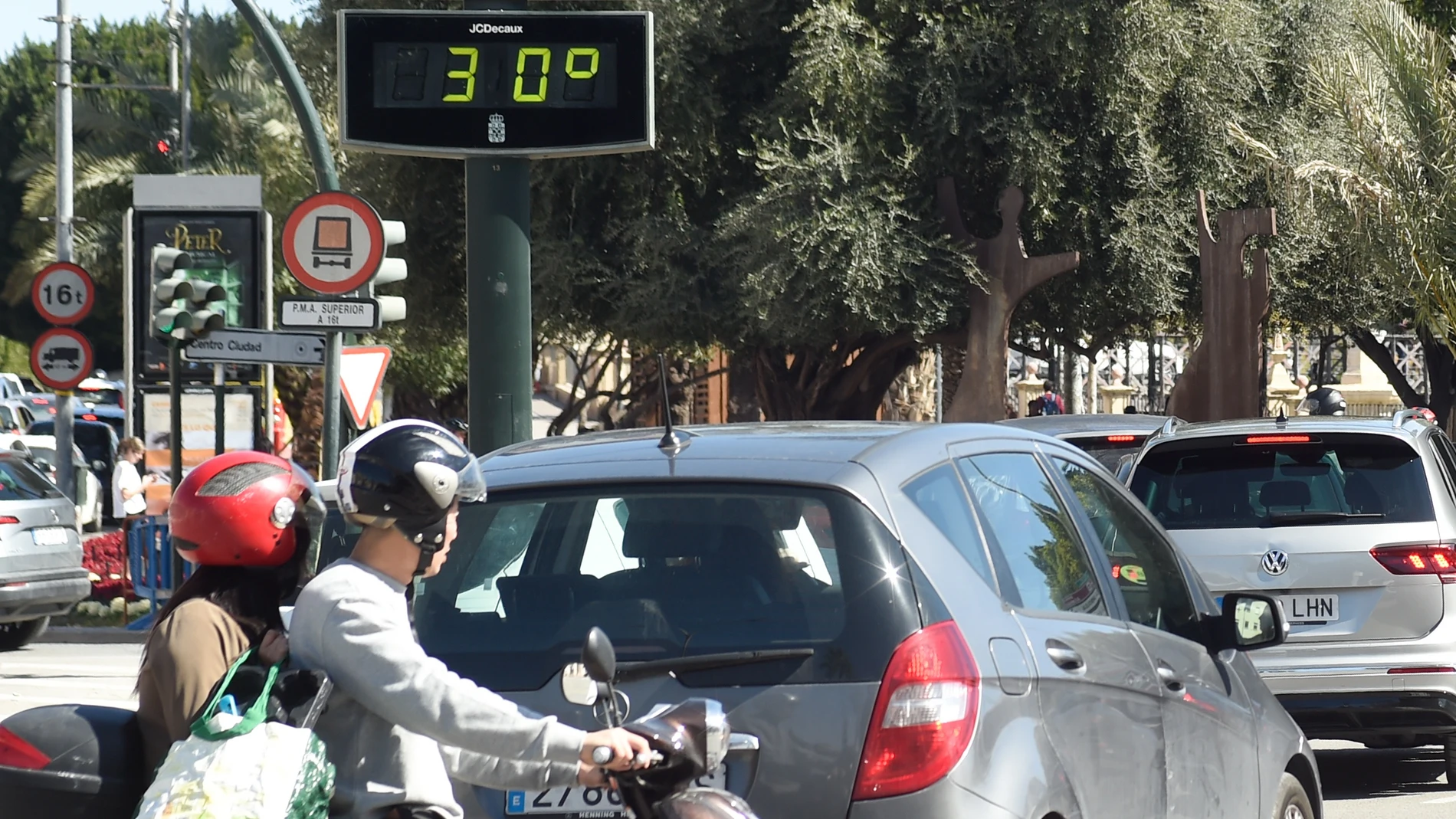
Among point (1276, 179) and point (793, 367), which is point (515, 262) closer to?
point (1276, 179)

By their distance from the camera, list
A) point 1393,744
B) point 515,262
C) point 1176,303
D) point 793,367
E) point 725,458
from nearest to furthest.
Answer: point 725,458, point 1393,744, point 515,262, point 1176,303, point 793,367

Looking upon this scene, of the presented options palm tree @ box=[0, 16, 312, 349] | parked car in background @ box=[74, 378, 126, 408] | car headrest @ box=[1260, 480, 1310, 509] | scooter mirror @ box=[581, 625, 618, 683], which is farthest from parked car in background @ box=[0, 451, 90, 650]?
parked car in background @ box=[74, 378, 126, 408]

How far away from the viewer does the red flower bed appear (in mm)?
19438

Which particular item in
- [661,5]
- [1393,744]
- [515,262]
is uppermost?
[661,5]

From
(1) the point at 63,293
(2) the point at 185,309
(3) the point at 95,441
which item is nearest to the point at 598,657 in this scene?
(2) the point at 185,309

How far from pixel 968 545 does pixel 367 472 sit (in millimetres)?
1404

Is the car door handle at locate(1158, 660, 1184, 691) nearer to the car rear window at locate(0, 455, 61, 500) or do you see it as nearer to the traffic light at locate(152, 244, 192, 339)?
the traffic light at locate(152, 244, 192, 339)

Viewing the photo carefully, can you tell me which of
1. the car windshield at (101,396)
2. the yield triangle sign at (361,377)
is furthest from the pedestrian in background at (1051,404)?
the car windshield at (101,396)

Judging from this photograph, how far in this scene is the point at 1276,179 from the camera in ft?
58.3

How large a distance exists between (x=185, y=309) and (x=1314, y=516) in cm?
778

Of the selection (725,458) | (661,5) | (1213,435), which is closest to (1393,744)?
(1213,435)

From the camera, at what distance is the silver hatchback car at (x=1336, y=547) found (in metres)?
7.83

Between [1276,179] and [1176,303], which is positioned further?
[1176,303]

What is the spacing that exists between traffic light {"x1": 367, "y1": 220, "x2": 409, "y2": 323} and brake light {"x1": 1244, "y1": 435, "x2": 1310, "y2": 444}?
20.8 ft
